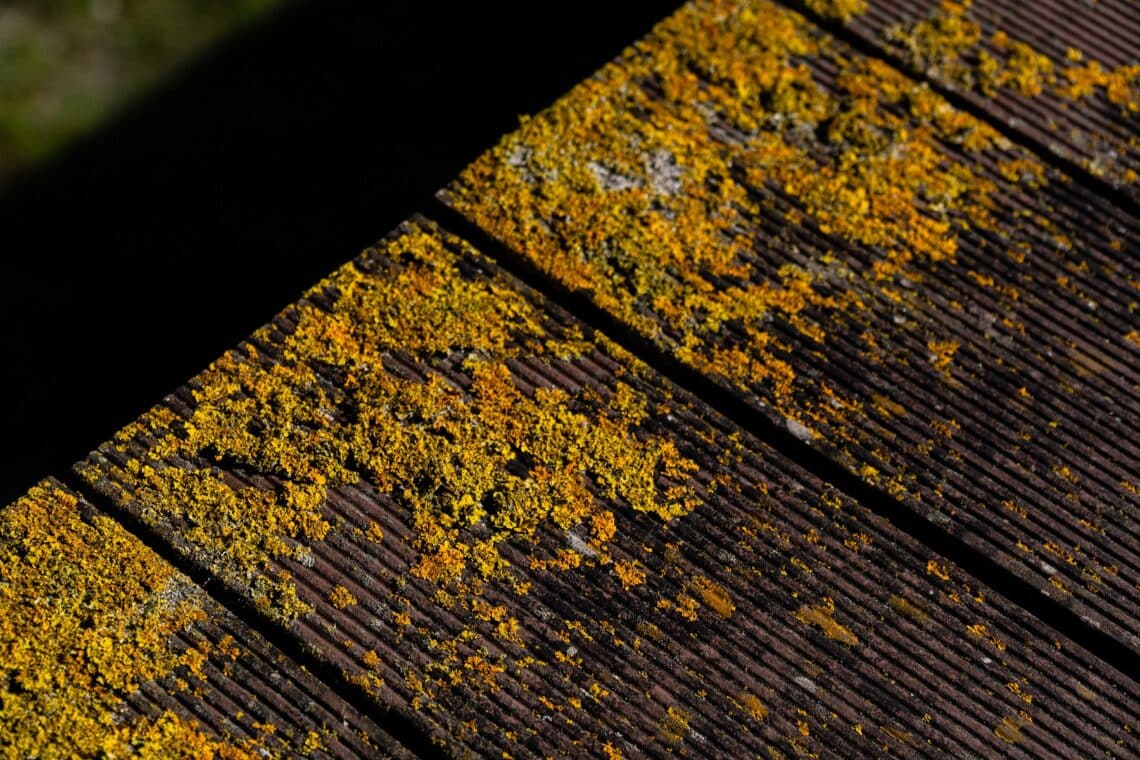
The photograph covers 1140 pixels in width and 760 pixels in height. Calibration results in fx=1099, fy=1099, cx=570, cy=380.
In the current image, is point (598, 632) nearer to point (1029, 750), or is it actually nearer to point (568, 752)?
point (568, 752)

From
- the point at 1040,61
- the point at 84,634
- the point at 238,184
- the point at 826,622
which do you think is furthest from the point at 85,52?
the point at 826,622

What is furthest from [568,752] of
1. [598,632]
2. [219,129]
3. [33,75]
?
[33,75]

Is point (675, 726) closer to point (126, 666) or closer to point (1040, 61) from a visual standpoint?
point (126, 666)

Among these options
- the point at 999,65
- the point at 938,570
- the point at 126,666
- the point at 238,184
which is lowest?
the point at 238,184

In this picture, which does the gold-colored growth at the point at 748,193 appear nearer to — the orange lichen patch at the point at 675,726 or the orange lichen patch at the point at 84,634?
the orange lichen patch at the point at 675,726

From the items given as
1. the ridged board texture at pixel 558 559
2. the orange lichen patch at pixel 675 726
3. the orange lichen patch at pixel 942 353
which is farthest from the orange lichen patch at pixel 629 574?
the orange lichen patch at pixel 942 353

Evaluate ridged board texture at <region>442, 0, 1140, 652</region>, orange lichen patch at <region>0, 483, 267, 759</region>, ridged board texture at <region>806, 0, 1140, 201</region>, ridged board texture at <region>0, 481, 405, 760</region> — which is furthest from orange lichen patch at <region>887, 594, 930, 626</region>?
ridged board texture at <region>806, 0, 1140, 201</region>
